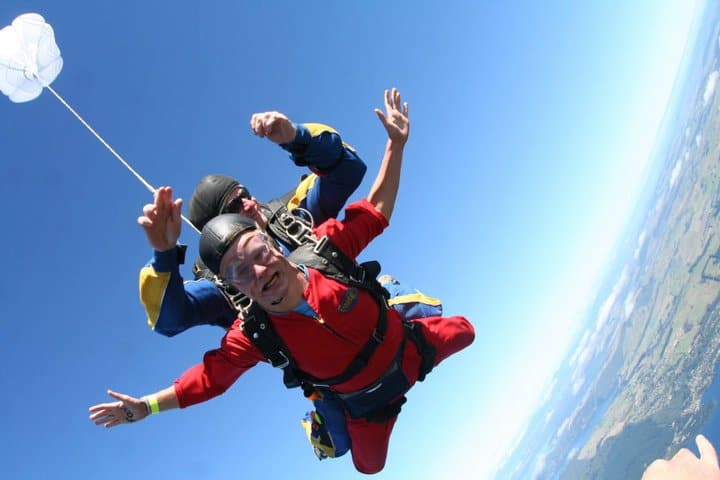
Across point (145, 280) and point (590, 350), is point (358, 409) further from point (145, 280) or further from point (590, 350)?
point (590, 350)

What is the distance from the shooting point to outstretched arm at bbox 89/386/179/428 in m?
2.33

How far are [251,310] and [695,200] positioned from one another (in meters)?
108

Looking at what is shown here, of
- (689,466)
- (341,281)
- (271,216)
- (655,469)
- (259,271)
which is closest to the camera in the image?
(259,271)

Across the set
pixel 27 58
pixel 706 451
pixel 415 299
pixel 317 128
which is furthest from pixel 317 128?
pixel 706 451

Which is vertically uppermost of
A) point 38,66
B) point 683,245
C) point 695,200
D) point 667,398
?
point 695,200

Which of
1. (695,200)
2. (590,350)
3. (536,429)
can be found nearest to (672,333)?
(695,200)

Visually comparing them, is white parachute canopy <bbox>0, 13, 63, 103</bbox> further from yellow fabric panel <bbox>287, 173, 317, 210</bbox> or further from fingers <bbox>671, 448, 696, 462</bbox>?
fingers <bbox>671, 448, 696, 462</bbox>

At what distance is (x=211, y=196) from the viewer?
8.91 feet

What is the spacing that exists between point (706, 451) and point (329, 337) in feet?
168

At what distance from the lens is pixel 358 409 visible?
2.68 metres

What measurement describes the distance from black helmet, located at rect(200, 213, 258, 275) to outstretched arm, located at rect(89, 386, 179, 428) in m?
0.84

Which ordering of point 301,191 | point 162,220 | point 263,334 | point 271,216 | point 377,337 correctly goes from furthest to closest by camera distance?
point 301,191
point 271,216
point 377,337
point 263,334
point 162,220

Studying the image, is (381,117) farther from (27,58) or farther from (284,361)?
(27,58)

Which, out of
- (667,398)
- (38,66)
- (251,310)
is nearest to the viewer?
(251,310)
